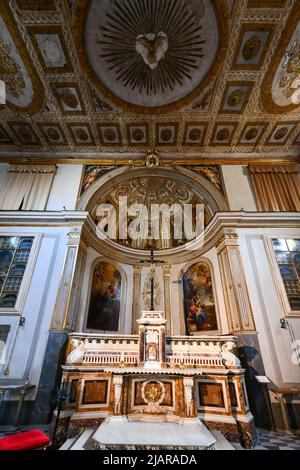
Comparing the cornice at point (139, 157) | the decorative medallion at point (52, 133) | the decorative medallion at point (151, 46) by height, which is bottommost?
the cornice at point (139, 157)

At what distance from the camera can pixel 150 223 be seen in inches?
501

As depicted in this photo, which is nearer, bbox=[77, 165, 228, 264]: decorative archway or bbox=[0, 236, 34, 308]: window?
bbox=[0, 236, 34, 308]: window

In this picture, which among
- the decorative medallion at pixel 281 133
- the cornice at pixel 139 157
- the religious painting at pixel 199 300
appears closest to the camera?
the religious painting at pixel 199 300

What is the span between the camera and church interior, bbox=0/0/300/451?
17.9 ft

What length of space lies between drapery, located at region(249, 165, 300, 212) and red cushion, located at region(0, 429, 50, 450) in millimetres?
10044

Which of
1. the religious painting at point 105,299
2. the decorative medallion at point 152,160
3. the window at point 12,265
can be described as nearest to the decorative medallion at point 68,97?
the decorative medallion at point 152,160

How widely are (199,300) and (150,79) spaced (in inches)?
387

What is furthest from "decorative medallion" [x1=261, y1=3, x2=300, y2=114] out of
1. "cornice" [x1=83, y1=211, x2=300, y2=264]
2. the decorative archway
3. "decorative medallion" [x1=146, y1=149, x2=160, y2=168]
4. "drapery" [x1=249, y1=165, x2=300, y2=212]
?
"decorative medallion" [x1=146, y1=149, x2=160, y2=168]

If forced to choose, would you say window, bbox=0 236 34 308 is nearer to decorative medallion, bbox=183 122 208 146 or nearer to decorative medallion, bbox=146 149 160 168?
decorative medallion, bbox=146 149 160 168

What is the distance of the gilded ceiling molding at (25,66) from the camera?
6848 millimetres

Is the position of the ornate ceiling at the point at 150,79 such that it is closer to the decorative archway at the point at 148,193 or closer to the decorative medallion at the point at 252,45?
the decorative medallion at the point at 252,45

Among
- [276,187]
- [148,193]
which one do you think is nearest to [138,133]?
[148,193]

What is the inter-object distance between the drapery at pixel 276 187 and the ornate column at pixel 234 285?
8.16ft
